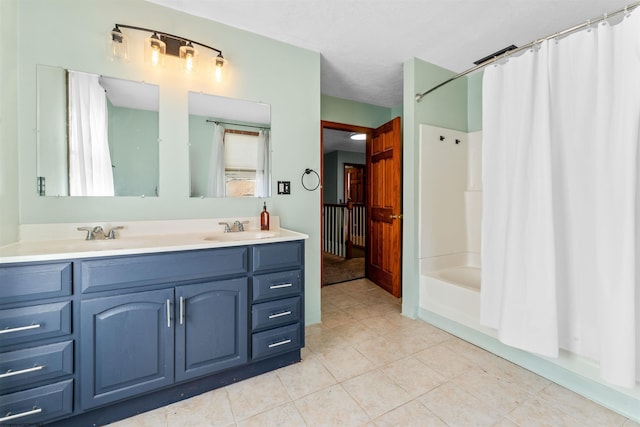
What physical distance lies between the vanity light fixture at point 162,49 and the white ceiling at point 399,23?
0.21m

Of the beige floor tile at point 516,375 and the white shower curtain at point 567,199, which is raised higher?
the white shower curtain at point 567,199

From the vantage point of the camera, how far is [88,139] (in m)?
1.75

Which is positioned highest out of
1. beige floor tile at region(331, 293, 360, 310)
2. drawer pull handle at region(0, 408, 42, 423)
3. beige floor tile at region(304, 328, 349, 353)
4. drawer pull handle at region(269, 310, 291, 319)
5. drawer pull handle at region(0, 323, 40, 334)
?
drawer pull handle at region(0, 323, 40, 334)

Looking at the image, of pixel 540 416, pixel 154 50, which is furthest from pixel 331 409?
pixel 154 50

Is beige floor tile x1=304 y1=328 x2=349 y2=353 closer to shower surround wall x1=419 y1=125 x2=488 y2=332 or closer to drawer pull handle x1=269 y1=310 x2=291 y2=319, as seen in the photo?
drawer pull handle x1=269 y1=310 x2=291 y2=319

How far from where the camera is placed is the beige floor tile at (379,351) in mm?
1986

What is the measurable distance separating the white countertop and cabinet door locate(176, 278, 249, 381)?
25cm

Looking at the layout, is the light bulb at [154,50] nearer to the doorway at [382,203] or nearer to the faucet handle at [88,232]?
the faucet handle at [88,232]

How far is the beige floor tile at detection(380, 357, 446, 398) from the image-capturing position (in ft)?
5.49

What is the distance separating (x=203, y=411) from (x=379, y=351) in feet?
4.14

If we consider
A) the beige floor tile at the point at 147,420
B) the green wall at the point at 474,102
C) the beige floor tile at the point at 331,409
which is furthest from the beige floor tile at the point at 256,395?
the green wall at the point at 474,102

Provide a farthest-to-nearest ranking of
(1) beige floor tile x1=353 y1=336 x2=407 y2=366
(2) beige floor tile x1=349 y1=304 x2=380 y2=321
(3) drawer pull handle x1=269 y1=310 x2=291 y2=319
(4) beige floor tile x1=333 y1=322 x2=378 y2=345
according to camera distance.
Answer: (2) beige floor tile x1=349 y1=304 x2=380 y2=321, (4) beige floor tile x1=333 y1=322 x2=378 y2=345, (1) beige floor tile x1=353 y1=336 x2=407 y2=366, (3) drawer pull handle x1=269 y1=310 x2=291 y2=319

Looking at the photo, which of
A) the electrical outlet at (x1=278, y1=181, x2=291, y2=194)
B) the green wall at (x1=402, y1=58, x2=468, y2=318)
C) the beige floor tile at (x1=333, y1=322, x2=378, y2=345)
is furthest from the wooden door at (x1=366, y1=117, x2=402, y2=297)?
the electrical outlet at (x1=278, y1=181, x2=291, y2=194)

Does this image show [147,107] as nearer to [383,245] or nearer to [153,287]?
[153,287]
